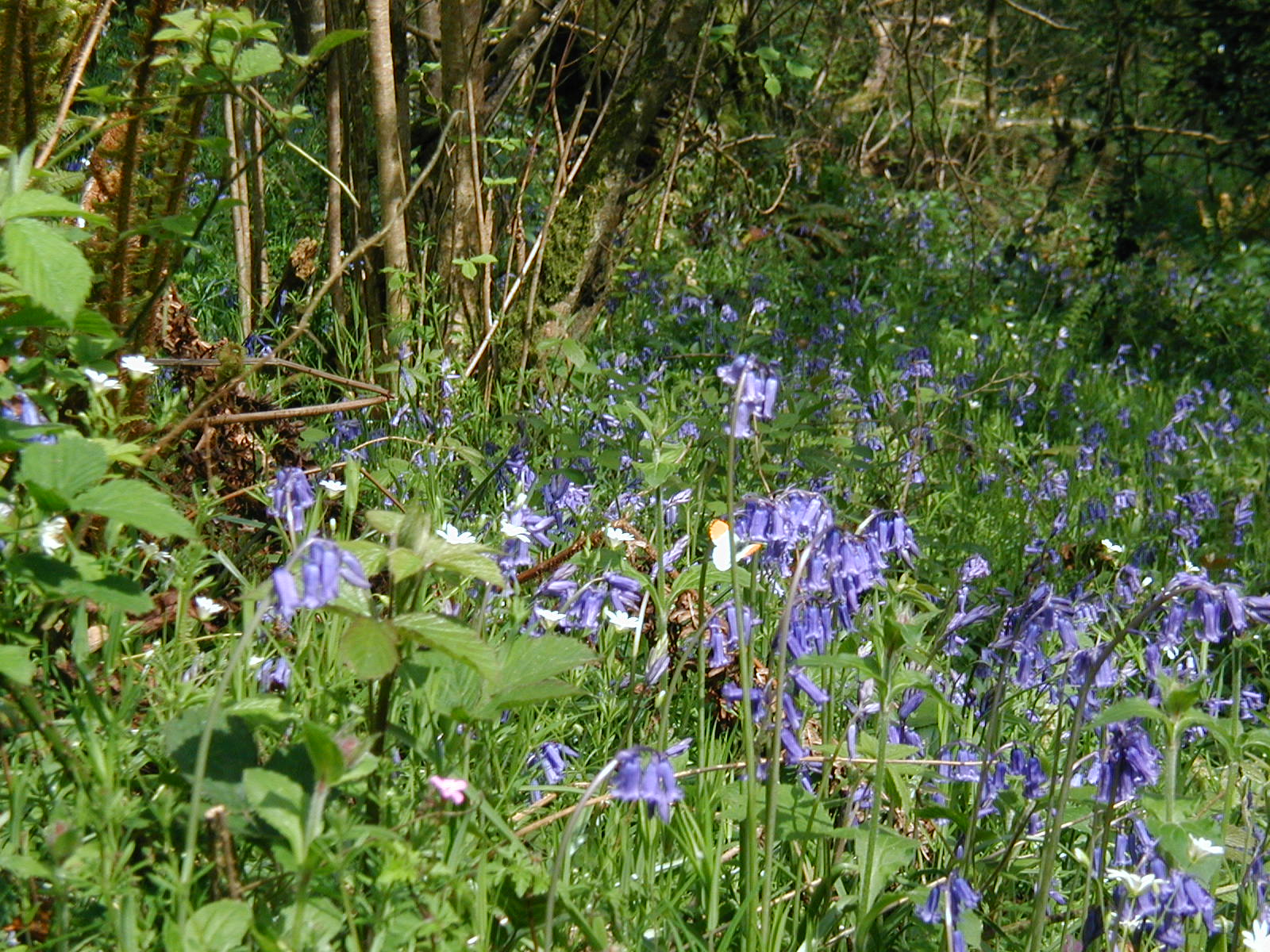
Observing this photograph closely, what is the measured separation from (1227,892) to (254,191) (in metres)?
3.35

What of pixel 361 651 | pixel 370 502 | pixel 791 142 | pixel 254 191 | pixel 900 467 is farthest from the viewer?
pixel 791 142

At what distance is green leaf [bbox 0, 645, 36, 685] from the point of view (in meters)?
1.26

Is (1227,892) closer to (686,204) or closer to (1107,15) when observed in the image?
(686,204)

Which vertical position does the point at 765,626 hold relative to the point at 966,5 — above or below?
below

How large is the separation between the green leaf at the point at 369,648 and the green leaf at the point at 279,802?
0.41 ft

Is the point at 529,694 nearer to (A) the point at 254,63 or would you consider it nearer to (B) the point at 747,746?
(B) the point at 747,746

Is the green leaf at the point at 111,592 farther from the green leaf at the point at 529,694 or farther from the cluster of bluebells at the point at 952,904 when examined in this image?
the cluster of bluebells at the point at 952,904

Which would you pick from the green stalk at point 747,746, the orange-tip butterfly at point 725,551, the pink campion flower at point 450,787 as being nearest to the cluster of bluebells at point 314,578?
the pink campion flower at point 450,787

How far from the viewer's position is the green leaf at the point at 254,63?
2.03 m

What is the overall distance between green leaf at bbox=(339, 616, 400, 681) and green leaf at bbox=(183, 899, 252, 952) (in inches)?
10.4

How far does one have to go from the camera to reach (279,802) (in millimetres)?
1229

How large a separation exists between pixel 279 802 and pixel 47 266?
0.64 metres

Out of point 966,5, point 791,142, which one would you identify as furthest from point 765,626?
point 966,5

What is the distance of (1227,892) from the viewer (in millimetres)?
1829
